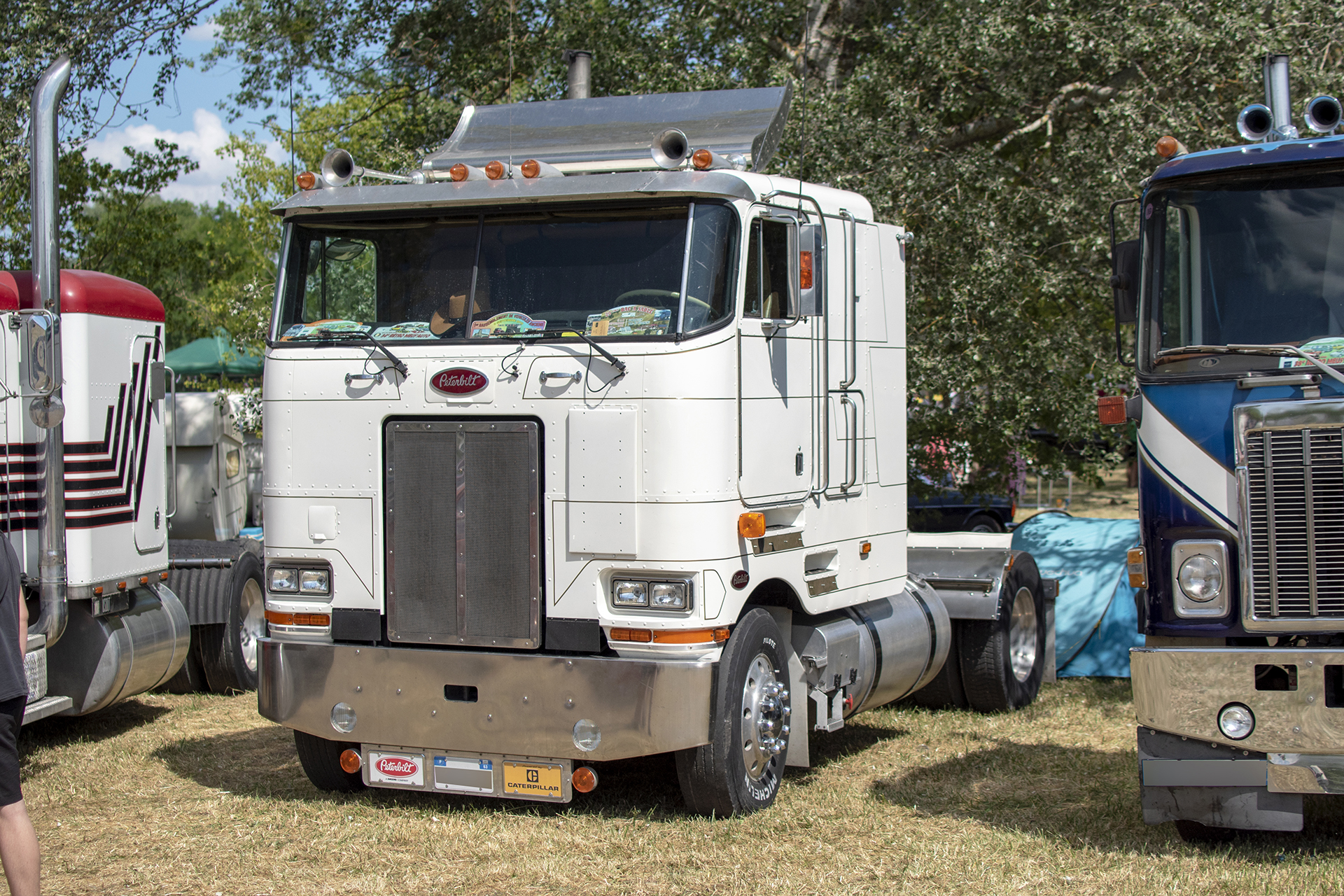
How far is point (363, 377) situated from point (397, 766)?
6.42ft

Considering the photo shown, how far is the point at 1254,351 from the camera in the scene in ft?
19.4

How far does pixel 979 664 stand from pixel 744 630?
3.49 meters

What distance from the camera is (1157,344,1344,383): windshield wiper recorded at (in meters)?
5.71

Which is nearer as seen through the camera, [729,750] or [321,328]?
[729,750]

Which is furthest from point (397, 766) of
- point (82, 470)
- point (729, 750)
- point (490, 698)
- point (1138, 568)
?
point (1138, 568)

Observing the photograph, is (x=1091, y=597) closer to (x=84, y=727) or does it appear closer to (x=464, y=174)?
(x=464, y=174)

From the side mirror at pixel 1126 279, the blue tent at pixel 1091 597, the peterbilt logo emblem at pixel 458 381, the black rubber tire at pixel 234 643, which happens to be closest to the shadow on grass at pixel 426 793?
the black rubber tire at pixel 234 643

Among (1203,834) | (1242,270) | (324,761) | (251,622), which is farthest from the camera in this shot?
(251,622)

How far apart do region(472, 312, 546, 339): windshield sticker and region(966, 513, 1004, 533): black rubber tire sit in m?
13.3

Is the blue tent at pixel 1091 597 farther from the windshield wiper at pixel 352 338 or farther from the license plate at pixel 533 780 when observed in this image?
the windshield wiper at pixel 352 338

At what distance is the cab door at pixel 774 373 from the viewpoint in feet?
22.3

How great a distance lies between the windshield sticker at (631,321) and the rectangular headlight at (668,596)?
1.16m

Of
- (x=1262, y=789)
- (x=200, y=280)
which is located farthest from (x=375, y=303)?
(x=200, y=280)

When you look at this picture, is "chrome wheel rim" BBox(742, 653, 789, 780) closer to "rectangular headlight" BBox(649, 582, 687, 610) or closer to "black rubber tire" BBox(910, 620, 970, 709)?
"rectangular headlight" BBox(649, 582, 687, 610)
